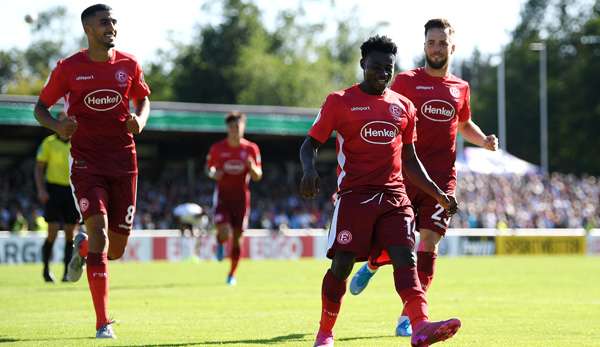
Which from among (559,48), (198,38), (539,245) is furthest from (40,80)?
(539,245)

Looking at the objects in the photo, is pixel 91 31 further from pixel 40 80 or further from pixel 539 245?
pixel 40 80

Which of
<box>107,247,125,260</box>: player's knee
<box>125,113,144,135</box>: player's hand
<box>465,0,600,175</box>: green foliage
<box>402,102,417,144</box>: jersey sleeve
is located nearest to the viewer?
<box>402,102,417,144</box>: jersey sleeve

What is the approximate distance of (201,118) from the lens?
3950cm

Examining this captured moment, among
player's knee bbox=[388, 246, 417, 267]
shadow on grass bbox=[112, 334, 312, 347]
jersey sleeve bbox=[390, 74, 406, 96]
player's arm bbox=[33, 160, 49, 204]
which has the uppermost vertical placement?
jersey sleeve bbox=[390, 74, 406, 96]

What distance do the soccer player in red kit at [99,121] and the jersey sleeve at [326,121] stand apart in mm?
2107

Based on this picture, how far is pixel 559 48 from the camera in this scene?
88875 mm

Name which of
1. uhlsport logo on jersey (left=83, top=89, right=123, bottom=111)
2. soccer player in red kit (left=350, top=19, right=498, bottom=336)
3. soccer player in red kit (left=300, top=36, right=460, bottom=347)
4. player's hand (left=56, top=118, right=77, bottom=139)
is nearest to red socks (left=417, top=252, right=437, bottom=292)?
soccer player in red kit (left=350, top=19, right=498, bottom=336)

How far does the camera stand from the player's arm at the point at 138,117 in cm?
1005

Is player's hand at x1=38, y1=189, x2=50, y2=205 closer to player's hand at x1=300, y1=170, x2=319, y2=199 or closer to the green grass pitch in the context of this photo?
the green grass pitch

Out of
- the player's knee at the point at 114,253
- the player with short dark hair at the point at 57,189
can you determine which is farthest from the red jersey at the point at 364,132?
the player with short dark hair at the point at 57,189

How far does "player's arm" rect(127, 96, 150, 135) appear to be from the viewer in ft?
33.0

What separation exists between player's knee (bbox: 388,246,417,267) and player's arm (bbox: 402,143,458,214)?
512 mm

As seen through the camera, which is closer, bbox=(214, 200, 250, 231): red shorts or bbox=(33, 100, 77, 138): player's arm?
bbox=(33, 100, 77, 138): player's arm

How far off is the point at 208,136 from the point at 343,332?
111 feet
